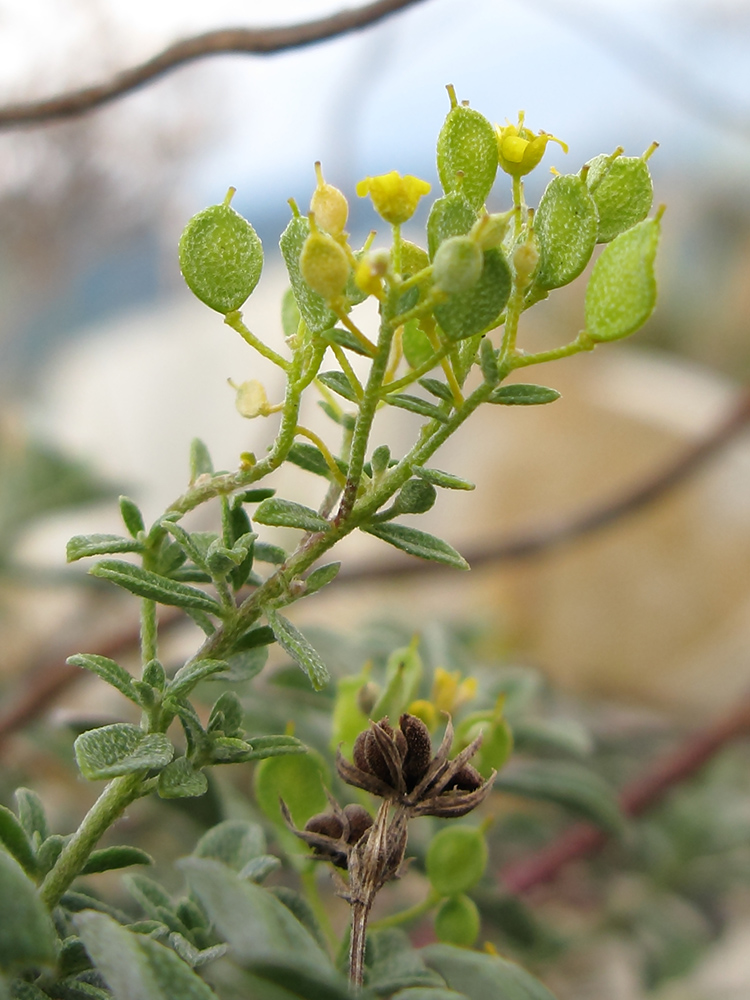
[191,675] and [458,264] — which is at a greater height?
[458,264]

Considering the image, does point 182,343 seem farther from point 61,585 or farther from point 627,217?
point 627,217

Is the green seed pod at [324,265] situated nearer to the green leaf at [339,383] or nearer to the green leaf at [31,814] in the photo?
the green leaf at [339,383]

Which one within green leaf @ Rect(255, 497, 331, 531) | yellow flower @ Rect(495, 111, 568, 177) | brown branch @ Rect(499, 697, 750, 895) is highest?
yellow flower @ Rect(495, 111, 568, 177)

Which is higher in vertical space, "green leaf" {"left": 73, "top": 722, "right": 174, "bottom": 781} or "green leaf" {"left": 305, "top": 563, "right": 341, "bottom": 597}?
"green leaf" {"left": 305, "top": 563, "right": 341, "bottom": 597}

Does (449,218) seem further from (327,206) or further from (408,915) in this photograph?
(408,915)

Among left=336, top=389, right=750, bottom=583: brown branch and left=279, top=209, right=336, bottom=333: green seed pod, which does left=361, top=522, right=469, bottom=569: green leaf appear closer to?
left=279, top=209, right=336, bottom=333: green seed pod

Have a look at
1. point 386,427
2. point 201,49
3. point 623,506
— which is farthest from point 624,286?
point 386,427

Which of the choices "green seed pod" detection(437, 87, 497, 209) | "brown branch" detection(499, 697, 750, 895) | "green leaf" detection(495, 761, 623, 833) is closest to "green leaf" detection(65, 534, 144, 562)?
"green seed pod" detection(437, 87, 497, 209)
